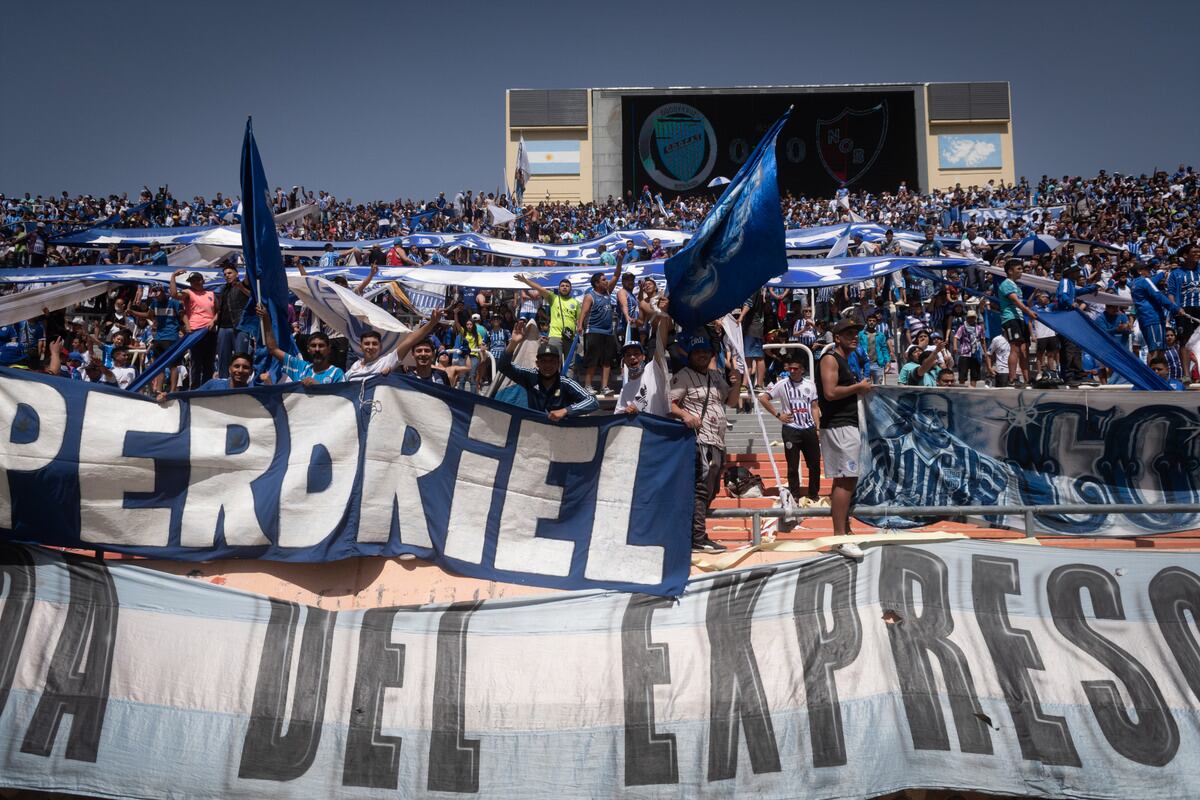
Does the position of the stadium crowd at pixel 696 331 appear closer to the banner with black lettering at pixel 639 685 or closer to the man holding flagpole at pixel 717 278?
the man holding flagpole at pixel 717 278

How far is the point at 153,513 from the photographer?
5.59 m

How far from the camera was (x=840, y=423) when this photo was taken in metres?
Result: 6.72

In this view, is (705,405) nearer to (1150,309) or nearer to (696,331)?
(696,331)

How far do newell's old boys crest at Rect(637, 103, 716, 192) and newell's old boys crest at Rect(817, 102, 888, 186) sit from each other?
4.44 m

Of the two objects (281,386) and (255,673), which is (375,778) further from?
(281,386)

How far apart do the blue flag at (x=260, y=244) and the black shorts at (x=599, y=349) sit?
5130mm

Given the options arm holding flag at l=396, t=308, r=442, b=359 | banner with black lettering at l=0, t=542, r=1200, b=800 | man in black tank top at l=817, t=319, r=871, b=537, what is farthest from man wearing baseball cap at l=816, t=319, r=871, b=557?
arm holding flag at l=396, t=308, r=442, b=359

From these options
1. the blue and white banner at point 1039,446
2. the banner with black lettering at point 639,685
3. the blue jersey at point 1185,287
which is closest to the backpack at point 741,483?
the blue and white banner at point 1039,446

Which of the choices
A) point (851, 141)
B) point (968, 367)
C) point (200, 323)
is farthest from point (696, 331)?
point (851, 141)

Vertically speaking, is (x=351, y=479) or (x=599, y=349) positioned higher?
(x=599, y=349)

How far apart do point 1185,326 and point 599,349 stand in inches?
298

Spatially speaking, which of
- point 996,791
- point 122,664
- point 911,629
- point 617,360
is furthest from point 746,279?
point 617,360

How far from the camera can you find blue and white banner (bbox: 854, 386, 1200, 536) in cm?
691

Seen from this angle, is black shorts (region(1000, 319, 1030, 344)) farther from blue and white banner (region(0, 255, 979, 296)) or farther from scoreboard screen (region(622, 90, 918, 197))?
scoreboard screen (region(622, 90, 918, 197))
